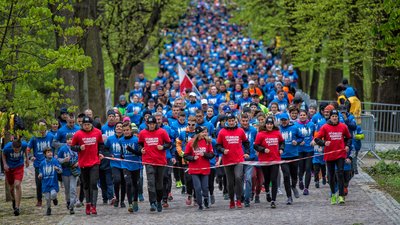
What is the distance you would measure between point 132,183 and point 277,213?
9.60ft

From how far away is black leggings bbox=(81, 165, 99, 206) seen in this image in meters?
18.9

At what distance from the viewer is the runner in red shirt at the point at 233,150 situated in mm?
19078

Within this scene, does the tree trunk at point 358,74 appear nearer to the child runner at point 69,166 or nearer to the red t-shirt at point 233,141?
the red t-shirt at point 233,141

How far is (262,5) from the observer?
155 feet

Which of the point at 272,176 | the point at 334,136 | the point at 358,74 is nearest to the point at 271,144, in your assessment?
the point at 272,176

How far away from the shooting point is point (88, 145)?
18.8m

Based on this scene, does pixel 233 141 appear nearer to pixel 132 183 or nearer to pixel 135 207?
pixel 132 183

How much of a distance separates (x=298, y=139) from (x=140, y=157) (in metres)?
3.25

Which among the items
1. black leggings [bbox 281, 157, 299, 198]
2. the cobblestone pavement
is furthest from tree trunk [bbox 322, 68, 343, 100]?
black leggings [bbox 281, 157, 299, 198]

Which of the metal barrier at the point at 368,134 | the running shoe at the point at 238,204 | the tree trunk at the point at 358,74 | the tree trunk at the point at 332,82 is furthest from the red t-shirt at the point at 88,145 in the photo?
the tree trunk at the point at 332,82

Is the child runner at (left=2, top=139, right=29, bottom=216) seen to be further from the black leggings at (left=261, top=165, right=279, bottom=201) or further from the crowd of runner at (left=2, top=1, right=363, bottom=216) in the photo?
the black leggings at (left=261, top=165, right=279, bottom=201)

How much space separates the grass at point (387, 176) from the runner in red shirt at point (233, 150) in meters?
3.44

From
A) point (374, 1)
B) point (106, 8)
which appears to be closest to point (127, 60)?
point (106, 8)

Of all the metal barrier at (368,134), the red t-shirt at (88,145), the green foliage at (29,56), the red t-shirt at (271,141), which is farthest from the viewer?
the metal barrier at (368,134)
